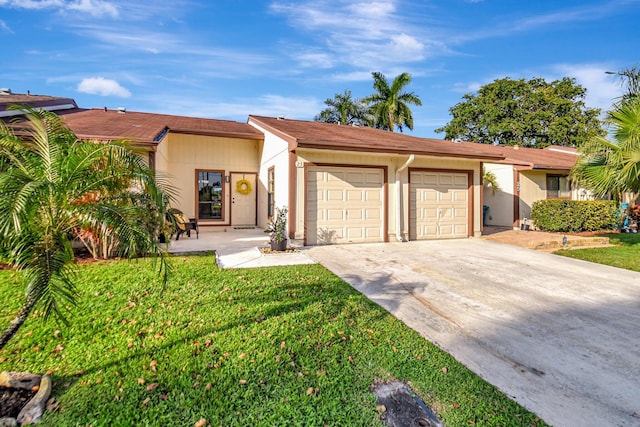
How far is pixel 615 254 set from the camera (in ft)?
25.3

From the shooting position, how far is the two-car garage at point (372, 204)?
28.6 feet

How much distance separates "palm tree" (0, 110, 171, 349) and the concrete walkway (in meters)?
3.61

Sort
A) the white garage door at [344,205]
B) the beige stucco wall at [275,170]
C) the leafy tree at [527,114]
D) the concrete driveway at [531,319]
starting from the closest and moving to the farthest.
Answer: the concrete driveway at [531,319], the white garage door at [344,205], the beige stucco wall at [275,170], the leafy tree at [527,114]

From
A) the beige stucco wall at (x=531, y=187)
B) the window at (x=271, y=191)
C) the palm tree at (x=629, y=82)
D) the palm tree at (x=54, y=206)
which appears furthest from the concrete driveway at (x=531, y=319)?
the beige stucco wall at (x=531, y=187)

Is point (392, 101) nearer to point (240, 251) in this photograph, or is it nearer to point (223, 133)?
point (223, 133)

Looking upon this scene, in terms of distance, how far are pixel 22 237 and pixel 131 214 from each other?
70 centimetres

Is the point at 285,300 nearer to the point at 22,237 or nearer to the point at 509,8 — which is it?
the point at 22,237

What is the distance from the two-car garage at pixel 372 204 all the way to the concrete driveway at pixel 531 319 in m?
1.72

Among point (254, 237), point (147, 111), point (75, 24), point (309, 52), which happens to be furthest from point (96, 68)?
point (254, 237)

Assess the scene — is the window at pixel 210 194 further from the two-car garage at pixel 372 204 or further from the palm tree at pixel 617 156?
the palm tree at pixel 617 156

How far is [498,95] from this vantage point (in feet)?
101

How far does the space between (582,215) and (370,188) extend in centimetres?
864

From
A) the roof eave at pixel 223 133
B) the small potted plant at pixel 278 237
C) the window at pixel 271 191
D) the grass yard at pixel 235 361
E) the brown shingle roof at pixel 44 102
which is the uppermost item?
the brown shingle roof at pixel 44 102

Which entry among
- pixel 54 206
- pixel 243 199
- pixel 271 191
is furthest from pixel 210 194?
pixel 54 206
